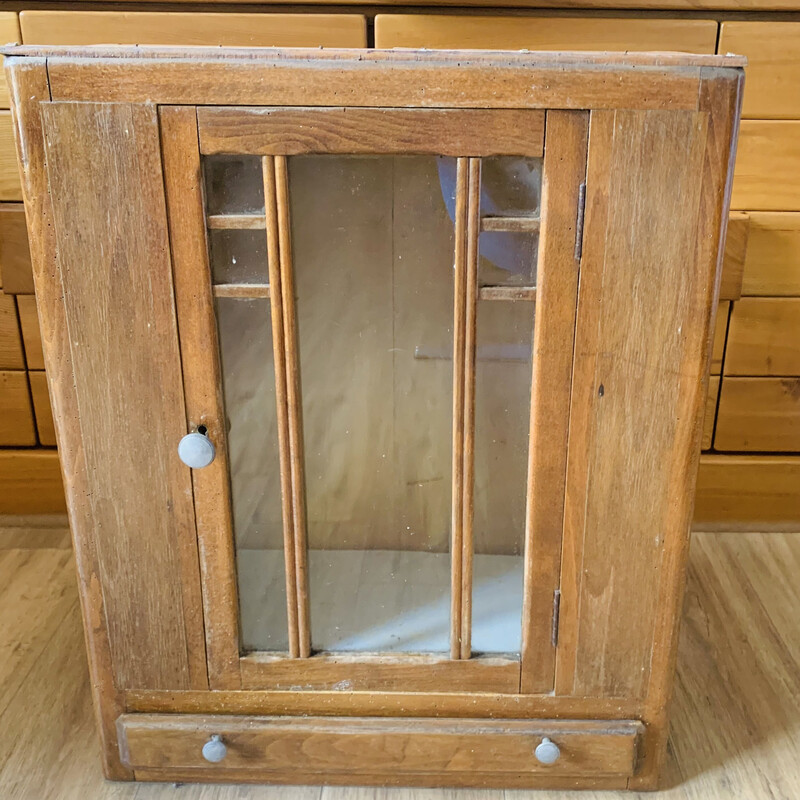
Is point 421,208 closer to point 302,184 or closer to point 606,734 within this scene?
point 302,184

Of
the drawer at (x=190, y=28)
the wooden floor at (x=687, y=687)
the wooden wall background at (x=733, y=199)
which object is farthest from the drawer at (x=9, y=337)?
the drawer at (x=190, y=28)

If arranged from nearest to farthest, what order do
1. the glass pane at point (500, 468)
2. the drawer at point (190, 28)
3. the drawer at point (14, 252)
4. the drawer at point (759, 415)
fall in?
the glass pane at point (500, 468), the drawer at point (190, 28), the drawer at point (14, 252), the drawer at point (759, 415)

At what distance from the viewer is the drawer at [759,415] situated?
1449 mm

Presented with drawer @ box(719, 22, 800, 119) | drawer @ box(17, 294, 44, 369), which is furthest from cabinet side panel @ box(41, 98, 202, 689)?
drawer @ box(719, 22, 800, 119)

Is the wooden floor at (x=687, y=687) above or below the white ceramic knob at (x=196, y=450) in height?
below

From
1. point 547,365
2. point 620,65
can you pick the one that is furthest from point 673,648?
point 620,65

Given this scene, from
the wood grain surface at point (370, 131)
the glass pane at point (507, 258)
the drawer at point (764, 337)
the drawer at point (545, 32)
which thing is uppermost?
the drawer at point (545, 32)

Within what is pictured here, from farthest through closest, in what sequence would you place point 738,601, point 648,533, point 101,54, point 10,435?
point 10,435 < point 738,601 < point 648,533 < point 101,54

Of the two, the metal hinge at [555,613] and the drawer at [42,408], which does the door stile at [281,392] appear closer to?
the metal hinge at [555,613]

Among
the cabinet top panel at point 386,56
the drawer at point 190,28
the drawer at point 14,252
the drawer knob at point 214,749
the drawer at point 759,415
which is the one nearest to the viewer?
the cabinet top panel at point 386,56

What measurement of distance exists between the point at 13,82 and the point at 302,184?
270mm

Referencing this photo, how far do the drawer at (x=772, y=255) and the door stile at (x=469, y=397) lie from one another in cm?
77

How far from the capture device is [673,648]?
889mm

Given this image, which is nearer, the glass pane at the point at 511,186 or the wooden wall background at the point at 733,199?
the glass pane at the point at 511,186
